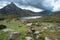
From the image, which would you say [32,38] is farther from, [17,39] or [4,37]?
[4,37]

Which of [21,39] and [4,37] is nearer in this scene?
[21,39]

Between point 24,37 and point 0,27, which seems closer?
point 24,37

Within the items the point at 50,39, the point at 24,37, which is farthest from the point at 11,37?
the point at 50,39

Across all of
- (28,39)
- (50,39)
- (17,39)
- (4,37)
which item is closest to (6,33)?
(4,37)

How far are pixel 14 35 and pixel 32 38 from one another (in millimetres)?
4003

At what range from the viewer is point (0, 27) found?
3831 centimetres

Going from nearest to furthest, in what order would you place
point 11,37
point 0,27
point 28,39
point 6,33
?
point 28,39, point 11,37, point 6,33, point 0,27

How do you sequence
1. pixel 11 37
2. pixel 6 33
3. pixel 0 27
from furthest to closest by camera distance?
pixel 0 27 < pixel 6 33 < pixel 11 37

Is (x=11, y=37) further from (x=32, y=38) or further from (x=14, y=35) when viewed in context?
(x=32, y=38)

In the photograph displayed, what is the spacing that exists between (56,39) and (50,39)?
3.98 feet

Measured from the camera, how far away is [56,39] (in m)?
28.8

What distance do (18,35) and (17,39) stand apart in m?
2.09

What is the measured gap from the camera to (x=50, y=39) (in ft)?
94.5

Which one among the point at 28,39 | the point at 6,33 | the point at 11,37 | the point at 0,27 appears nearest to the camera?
the point at 28,39
